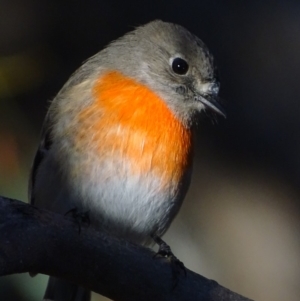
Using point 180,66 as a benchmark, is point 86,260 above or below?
below

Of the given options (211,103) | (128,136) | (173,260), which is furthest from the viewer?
(211,103)

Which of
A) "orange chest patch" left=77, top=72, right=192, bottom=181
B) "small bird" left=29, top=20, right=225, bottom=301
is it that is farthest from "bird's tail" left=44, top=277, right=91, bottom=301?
"orange chest patch" left=77, top=72, right=192, bottom=181

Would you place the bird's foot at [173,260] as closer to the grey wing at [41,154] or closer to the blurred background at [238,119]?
the grey wing at [41,154]

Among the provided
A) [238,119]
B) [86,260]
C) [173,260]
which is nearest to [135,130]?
[173,260]

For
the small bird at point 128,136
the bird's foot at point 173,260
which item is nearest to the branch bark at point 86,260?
the bird's foot at point 173,260

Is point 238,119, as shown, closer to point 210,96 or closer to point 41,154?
point 210,96

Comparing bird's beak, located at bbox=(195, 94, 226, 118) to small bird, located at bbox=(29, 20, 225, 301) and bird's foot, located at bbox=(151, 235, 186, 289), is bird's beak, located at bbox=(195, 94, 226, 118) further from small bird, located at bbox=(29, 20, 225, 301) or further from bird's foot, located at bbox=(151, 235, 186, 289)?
bird's foot, located at bbox=(151, 235, 186, 289)
